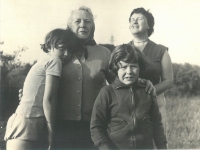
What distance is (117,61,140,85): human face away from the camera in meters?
1.20

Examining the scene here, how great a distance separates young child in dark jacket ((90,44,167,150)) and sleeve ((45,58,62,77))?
0.92ft

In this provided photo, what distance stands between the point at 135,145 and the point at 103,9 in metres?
0.86

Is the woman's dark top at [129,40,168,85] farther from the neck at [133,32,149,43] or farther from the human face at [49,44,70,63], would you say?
the human face at [49,44,70,63]

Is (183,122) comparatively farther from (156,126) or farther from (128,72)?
(128,72)

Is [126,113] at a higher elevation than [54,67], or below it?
below

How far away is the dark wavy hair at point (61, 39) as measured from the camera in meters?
1.35

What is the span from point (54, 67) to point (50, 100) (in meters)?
0.18

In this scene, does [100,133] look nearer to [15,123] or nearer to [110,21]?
[15,123]

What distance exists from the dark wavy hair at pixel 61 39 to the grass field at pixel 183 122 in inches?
29.2

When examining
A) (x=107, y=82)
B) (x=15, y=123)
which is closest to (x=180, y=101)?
(x=107, y=82)

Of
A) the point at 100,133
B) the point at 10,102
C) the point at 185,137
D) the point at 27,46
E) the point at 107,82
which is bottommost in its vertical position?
the point at 185,137

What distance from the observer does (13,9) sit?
5.20 ft

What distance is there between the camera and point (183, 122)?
1648mm

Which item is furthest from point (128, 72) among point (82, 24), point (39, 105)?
point (39, 105)
